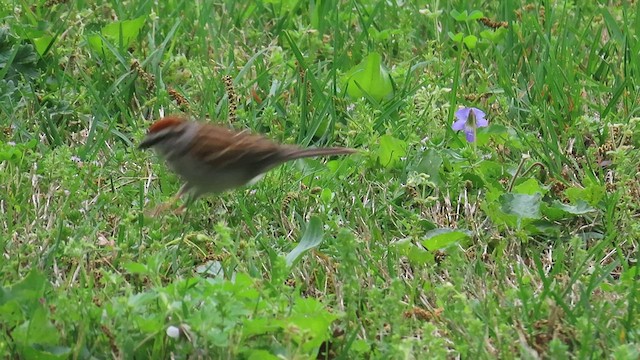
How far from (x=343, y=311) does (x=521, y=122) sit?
5.69 feet

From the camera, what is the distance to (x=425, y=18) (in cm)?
580

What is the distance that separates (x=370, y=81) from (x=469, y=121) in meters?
0.61

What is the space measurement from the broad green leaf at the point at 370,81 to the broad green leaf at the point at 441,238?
1.19 m

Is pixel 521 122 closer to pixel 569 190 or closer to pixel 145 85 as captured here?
pixel 569 190

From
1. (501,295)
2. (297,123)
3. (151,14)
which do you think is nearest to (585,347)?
(501,295)

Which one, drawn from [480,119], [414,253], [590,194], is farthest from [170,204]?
[590,194]

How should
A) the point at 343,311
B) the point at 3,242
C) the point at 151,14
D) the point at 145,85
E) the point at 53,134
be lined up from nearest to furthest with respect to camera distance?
1. the point at 343,311
2. the point at 3,242
3. the point at 53,134
4. the point at 145,85
5. the point at 151,14

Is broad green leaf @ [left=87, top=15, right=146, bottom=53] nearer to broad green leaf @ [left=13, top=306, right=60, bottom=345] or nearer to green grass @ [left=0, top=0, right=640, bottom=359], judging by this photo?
green grass @ [left=0, top=0, right=640, bottom=359]

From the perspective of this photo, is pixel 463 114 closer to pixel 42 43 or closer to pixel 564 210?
pixel 564 210

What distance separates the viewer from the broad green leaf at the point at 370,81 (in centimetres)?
496

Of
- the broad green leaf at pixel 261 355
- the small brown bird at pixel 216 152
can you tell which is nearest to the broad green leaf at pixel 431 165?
the small brown bird at pixel 216 152

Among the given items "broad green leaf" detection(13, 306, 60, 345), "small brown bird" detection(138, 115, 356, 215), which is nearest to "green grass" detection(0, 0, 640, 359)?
"broad green leaf" detection(13, 306, 60, 345)

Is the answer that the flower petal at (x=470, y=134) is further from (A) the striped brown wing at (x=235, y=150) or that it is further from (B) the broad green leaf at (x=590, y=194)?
(A) the striped brown wing at (x=235, y=150)

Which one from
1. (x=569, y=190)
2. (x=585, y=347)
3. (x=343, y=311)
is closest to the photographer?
(x=585, y=347)
